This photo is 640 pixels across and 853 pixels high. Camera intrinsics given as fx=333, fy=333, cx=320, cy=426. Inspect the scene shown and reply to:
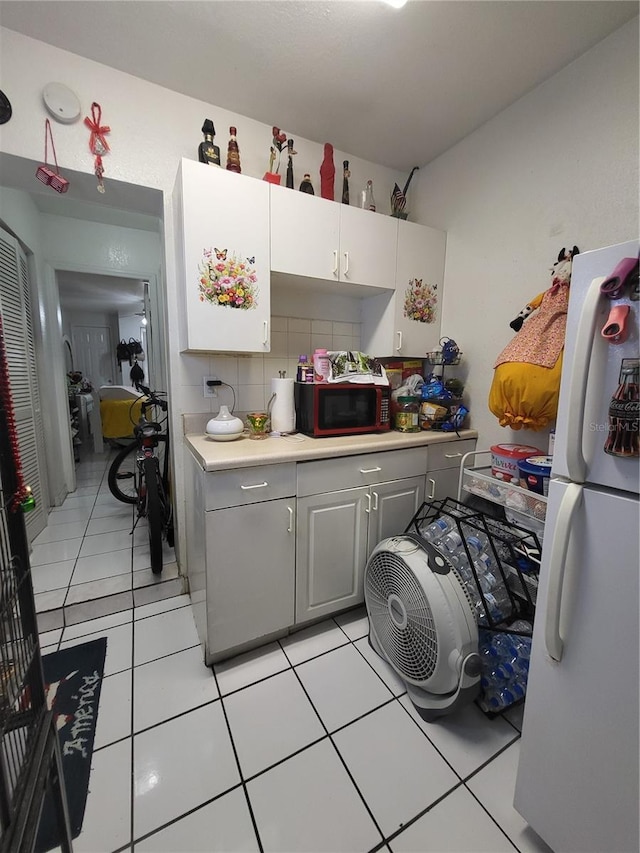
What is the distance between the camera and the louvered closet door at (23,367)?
6.92ft

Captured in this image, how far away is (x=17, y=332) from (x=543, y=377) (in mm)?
3079

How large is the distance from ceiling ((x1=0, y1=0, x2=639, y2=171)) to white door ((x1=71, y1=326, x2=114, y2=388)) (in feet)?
20.0

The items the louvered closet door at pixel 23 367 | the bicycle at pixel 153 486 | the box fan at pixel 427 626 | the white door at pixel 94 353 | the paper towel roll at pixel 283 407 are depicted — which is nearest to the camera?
the box fan at pixel 427 626

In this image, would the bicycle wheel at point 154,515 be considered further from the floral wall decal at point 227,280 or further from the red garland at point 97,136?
the red garland at point 97,136

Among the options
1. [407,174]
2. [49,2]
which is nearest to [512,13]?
[407,174]

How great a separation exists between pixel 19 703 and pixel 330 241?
2000 millimetres

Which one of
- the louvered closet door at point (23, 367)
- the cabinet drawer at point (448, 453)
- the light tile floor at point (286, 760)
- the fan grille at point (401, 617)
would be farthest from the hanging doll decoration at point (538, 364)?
the louvered closet door at point (23, 367)

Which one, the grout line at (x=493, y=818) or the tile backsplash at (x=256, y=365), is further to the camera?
the tile backsplash at (x=256, y=365)

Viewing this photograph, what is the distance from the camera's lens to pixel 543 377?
51.8 inches

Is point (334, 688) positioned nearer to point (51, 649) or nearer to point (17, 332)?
point (51, 649)

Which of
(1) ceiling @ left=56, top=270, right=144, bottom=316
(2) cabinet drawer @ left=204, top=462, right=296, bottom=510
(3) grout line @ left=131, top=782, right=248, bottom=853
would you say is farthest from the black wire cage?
(1) ceiling @ left=56, top=270, right=144, bottom=316

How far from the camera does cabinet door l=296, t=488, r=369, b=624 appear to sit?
150 cm

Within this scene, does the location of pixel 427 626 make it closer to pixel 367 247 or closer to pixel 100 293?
pixel 367 247

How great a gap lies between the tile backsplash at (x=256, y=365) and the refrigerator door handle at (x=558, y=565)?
155 cm
